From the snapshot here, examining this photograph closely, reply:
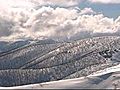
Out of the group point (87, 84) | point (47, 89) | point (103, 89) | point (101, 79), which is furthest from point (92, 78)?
point (47, 89)

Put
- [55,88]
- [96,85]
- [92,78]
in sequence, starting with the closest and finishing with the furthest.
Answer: [55,88] → [96,85] → [92,78]

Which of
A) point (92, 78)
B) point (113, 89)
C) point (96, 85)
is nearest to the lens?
point (113, 89)

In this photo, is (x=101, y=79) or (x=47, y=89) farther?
(x=101, y=79)

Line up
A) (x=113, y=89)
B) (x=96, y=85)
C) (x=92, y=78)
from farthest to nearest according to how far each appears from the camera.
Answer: (x=92, y=78)
(x=96, y=85)
(x=113, y=89)

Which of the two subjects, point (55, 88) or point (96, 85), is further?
point (96, 85)

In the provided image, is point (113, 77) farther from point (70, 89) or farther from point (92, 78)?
point (70, 89)

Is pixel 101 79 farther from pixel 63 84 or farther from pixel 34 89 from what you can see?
pixel 34 89

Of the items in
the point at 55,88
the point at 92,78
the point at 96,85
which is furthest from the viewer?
the point at 92,78

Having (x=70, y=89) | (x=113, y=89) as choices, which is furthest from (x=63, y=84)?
(x=113, y=89)
